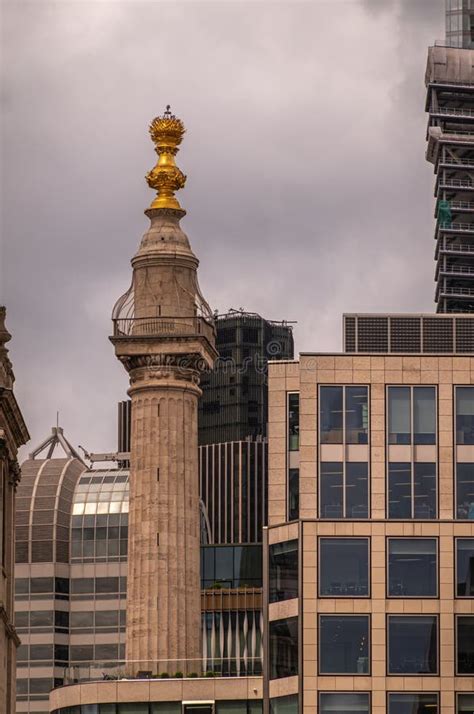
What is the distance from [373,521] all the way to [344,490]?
2482mm

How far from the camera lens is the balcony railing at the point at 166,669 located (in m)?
146

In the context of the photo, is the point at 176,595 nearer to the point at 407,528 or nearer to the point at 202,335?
the point at 202,335

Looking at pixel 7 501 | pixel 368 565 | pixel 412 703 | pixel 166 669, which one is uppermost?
pixel 7 501

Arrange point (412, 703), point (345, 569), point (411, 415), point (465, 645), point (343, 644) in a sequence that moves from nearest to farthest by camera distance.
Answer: point (412, 703) → point (465, 645) → point (343, 644) → point (345, 569) → point (411, 415)

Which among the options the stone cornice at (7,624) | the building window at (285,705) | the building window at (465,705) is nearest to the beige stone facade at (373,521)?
the building window at (465,705)

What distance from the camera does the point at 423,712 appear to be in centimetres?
12506

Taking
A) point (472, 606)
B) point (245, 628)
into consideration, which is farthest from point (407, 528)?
point (245, 628)

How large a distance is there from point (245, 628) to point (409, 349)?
50140mm

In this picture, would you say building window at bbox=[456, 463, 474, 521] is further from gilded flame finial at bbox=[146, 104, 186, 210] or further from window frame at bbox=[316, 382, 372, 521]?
gilded flame finial at bbox=[146, 104, 186, 210]

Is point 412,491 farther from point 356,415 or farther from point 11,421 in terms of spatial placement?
point 11,421

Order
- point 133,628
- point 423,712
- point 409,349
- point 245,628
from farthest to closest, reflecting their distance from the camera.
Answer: point 245,628, point 133,628, point 409,349, point 423,712

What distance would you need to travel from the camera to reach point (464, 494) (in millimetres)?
129250

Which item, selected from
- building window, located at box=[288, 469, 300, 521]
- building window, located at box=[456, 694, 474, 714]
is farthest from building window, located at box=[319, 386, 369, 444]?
building window, located at box=[456, 694, 474, 714]

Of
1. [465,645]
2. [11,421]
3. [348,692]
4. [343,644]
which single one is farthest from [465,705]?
[11,421]
